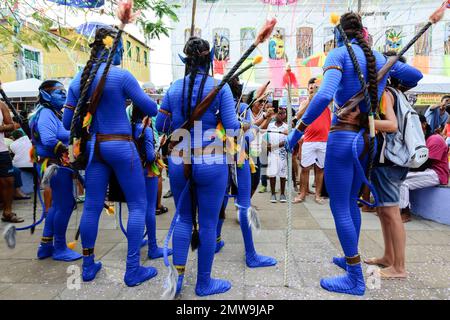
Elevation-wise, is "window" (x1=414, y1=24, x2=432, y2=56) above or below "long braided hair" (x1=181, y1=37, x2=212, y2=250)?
above

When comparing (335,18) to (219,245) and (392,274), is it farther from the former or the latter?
(219,245)

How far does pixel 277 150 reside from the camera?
604 centimetres

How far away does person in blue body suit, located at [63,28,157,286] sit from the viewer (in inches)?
101

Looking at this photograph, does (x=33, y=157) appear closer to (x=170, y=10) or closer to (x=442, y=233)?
(x=170, y=10)

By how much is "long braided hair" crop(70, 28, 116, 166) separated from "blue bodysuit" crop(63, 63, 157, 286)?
0.05 meters

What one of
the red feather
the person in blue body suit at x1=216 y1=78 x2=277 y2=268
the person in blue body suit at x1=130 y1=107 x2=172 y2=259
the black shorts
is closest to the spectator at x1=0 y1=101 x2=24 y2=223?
the black shorts

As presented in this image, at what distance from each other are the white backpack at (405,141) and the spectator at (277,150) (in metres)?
3.10

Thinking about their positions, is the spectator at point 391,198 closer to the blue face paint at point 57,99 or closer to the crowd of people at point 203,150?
the crowd of people at point 203,150

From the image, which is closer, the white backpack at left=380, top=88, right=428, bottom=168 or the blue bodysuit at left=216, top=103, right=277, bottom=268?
the white backpack at left=380, top=88, right=428, bottom=168

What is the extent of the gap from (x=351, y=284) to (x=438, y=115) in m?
5.36

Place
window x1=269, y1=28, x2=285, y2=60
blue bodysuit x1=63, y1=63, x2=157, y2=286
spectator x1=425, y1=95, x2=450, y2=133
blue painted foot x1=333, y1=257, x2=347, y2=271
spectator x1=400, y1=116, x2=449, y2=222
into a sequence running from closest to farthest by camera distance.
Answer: blue bodysuit x1=63, y1=63, x2=157, y2=286, blue painted foot x1=333, y1=257, x2=347, y2=271, spectator x1=400, y1=116, x2=449, y2=222, spectator x1=425, y1=95, x2=450, y2=133, window x1=269, y1=28, x2=285, y2=60

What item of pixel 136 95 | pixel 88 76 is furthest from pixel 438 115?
pixel 88 76

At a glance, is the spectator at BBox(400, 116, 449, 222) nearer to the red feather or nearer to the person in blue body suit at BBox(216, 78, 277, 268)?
the person in blue body suit at BBox(216, 78, 277, 268)
